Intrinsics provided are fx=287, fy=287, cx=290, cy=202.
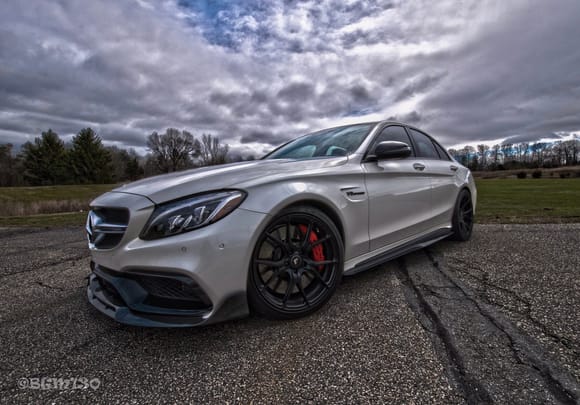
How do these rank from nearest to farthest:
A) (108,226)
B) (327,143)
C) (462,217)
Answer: (108,226), (327,143), (462,217)

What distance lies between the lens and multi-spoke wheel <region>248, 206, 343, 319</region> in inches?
69.4

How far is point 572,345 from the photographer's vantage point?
5.11ft

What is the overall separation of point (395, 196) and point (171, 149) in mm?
60876

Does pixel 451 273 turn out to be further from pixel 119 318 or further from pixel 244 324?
pixel 119 318

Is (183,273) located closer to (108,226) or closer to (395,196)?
(108,226)

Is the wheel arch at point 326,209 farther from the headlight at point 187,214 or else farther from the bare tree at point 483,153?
the bare tree at point 483,153

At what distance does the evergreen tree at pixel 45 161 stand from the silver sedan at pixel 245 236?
187 ft

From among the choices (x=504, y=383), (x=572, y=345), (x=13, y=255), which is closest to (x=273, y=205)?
(x=504, y=383)

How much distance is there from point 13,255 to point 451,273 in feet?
18.5

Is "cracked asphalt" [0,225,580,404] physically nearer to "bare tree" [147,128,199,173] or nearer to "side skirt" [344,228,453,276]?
"side skirt" [344,228,453,276]

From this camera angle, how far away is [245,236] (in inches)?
64.6

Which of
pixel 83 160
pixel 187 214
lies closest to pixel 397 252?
pixel 187 214

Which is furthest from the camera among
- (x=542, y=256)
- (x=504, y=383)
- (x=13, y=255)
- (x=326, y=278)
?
(x=13, y=255)

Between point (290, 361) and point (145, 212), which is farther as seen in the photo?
point (145, 212)
